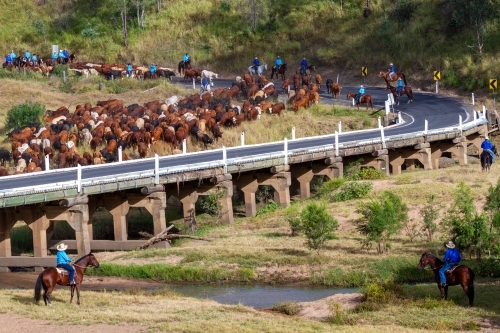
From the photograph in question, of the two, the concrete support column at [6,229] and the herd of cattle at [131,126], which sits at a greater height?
the herd of cattle at [131,126]

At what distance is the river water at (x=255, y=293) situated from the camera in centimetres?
2756

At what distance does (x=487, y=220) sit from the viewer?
31391mm

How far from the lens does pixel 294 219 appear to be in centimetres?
3525

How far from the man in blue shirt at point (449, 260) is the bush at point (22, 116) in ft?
115

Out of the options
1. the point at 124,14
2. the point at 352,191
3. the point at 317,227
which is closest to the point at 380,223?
the point at 317,227

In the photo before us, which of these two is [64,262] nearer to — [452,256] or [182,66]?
Answer: [452,256]

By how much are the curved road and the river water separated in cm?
638

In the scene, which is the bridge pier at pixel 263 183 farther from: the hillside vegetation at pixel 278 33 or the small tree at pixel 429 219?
the hillside vegetation at pixel 278 33

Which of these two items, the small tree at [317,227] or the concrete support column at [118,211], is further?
the concrete support column at [118,211]

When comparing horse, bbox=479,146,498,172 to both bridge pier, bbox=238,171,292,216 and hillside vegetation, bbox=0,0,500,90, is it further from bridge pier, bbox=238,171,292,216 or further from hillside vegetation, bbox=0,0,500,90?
hillside vegetation, bbox=0,0,500,90

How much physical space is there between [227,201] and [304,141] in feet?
31.6

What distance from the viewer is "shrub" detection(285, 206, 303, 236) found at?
34194 mm

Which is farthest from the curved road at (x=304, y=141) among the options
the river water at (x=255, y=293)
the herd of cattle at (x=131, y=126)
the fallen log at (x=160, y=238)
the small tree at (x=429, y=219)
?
the small tree at (x=429, y=219)

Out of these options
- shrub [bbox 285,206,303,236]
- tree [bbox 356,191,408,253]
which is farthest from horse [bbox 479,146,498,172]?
tree [bbox 356,191,408,253]
